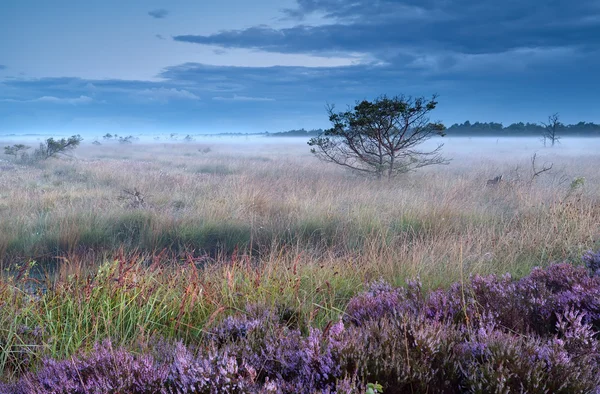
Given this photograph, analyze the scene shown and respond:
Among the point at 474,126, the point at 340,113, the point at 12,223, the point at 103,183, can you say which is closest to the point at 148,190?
the point at 103,183

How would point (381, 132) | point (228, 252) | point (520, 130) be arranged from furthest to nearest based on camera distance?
point (520, 130) < point (381, 132) < point (228, 252)

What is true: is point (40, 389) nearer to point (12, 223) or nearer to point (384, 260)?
point (384, 260)

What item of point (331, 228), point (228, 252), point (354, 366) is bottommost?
point (228, 252)

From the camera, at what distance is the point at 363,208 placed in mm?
9039

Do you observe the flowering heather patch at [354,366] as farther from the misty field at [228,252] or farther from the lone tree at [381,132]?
the lone tree at [381,132]

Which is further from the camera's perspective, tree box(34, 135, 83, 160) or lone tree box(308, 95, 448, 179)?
tree box(34, 135, 83, 160)

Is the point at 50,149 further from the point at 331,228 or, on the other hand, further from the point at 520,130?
the point at 520,130

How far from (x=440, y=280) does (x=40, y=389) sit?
3.64 metres

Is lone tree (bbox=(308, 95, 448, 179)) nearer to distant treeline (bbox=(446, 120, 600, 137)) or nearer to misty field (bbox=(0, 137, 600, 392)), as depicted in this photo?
misty field (bbox=(0, 137, 600, 392))

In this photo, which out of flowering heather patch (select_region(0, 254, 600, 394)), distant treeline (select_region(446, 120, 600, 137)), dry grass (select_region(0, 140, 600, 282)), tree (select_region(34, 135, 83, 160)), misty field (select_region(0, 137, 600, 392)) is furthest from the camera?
distant treeline (select_region(446, 120, 600, 137))

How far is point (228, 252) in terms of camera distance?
7.83m

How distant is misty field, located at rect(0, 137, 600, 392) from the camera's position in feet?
11.6

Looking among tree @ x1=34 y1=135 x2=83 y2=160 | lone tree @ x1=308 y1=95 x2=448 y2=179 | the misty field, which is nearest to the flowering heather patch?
the misty field

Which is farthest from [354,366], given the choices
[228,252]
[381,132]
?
[381,132]
